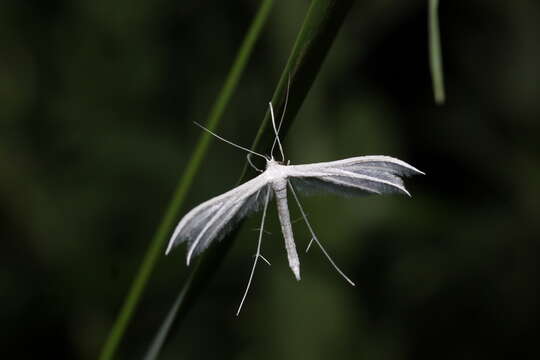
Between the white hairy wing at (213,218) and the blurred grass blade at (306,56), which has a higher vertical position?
the blurred grass blade at (306,56)

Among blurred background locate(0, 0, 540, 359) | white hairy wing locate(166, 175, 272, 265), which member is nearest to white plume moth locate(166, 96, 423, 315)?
white hairy wing locate(166, 175, 272, 265)

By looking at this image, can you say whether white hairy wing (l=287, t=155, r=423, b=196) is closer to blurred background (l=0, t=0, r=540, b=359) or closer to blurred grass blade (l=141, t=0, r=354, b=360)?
blurred grass blade (l=141, t=0, r=354, b=360)

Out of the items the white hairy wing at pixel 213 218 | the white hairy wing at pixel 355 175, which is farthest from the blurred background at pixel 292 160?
the white hairy wing at pixel 213 218

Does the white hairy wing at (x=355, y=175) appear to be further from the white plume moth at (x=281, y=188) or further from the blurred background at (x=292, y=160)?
the blurred background at (x=292, y=160)

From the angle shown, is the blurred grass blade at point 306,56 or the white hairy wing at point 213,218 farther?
the white hairy wing at point 213,218

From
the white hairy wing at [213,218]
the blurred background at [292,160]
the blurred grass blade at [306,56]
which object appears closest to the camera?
the blurred grass blade at [306,56]

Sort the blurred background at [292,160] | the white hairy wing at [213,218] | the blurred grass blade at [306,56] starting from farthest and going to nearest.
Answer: the blurred background at [292,160] → the white hairy wing at [213,218] → the blurred grass blade at [306,56]
